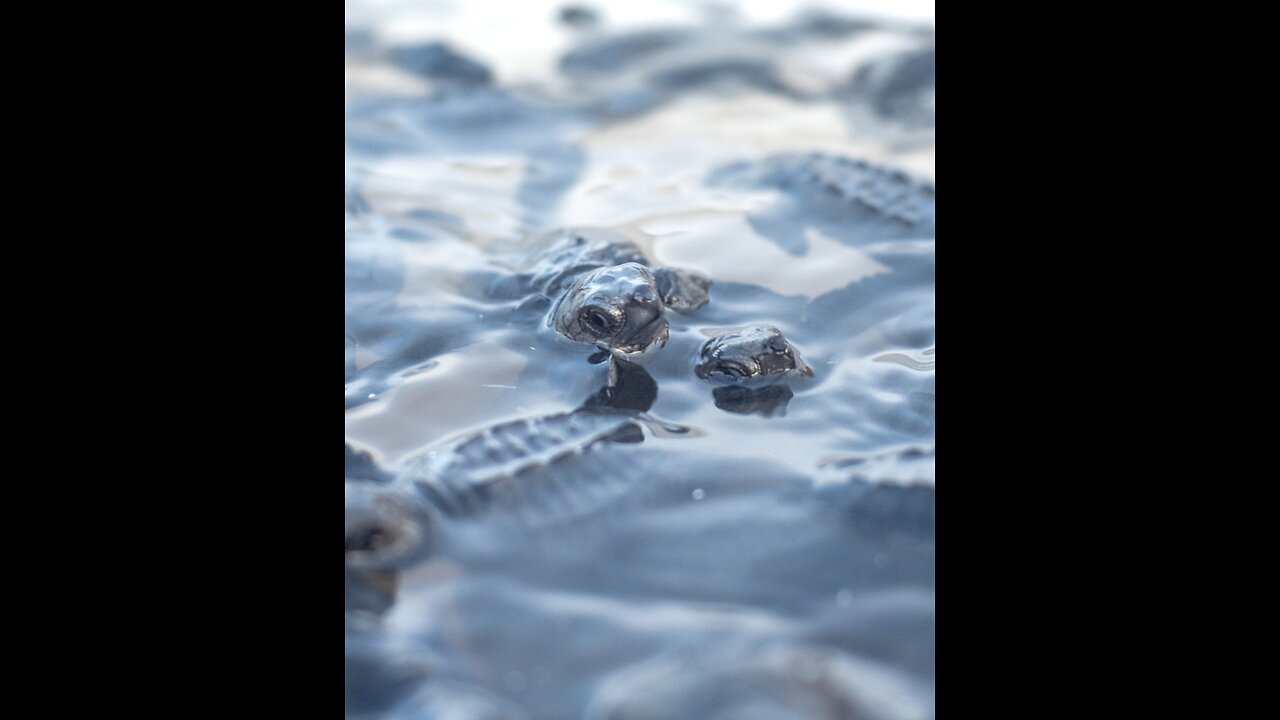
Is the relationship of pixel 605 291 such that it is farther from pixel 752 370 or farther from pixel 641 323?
pixel 752 370

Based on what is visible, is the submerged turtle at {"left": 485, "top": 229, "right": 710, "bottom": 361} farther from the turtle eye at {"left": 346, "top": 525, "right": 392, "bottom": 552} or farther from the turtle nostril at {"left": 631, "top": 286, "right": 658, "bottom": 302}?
the turtle eye at {"left": 346, "top": 525, "right": 392, "bottom": 552}

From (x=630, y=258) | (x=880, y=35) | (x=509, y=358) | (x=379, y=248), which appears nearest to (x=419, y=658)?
(x=509, y=358)

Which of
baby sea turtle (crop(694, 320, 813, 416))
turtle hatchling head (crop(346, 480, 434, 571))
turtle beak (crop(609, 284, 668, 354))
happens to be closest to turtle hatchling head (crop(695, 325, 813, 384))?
baby sea turtle (crop(694, 320, 813, 416))

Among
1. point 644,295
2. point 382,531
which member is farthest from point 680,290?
point 382,531

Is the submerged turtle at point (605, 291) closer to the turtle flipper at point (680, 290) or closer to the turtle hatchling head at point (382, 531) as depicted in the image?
the turtle flipper at point (680, 290)

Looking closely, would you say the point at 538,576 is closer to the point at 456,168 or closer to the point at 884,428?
the point at 884,428
